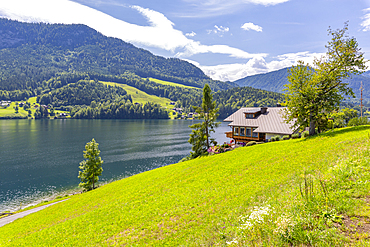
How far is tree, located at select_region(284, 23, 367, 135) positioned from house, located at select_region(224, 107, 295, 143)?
1370 centimetres

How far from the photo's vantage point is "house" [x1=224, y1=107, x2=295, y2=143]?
41581mm

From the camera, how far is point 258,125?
44.6 meters

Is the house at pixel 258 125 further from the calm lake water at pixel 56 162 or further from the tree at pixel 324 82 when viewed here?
the calm lake water at pixel 56 162

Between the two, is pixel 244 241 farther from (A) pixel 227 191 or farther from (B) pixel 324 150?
(B) pixel 324 150

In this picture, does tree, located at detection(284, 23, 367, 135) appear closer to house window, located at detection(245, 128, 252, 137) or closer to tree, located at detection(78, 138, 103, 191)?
house window, located at detection(245, 128, 252, 137)

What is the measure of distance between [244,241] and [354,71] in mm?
28584

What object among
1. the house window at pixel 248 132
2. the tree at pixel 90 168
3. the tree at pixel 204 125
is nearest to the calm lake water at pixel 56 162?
the tree at pixel 90 168

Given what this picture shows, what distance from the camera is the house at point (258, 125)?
4158 centimetres

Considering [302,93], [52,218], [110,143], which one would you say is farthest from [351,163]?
[110,143]

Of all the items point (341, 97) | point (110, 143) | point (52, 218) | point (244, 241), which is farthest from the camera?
point (110, 143)

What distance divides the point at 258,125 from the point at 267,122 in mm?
2145

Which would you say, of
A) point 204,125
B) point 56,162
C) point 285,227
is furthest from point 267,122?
point 56,162

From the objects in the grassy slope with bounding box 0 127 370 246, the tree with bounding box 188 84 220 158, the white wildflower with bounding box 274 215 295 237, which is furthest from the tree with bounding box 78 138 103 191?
the white wildflower with bounding box 274 215 295 237

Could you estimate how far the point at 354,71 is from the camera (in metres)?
24.2
